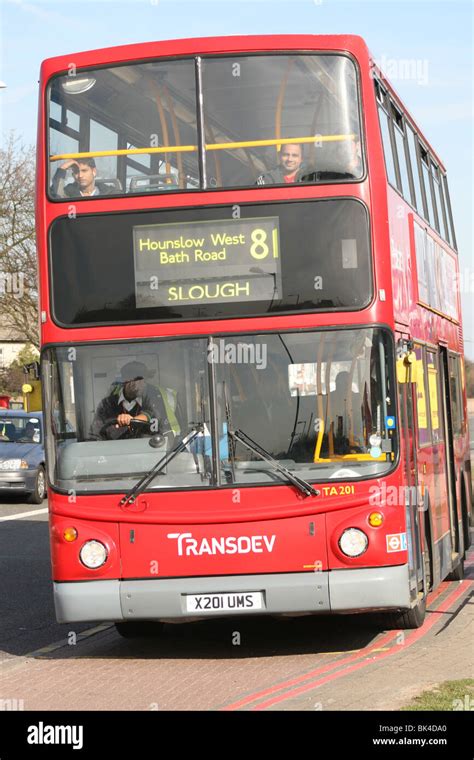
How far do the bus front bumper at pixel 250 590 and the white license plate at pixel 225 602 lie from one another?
23mm

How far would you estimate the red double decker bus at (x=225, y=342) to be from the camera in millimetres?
9742

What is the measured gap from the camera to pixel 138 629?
1162cm

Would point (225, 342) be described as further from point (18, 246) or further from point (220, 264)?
point (18, 246)

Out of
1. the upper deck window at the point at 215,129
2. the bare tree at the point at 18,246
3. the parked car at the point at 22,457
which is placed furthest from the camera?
the bare tree at the point at 18,246

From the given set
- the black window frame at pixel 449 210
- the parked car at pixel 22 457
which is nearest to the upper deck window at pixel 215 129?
the black window frame at pixel 449 210

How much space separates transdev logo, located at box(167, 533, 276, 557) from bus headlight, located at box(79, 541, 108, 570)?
522 mm

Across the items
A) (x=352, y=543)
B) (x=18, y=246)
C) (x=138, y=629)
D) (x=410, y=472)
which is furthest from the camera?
(x=18, y=246)

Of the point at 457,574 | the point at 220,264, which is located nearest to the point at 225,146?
the point at 220,264

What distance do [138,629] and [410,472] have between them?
2.87 meters

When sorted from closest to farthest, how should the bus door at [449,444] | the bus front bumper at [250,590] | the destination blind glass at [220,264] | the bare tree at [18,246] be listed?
1. the bus front bumper at [250,590]
2. the destination blind glass at [220,264]
3. the bus door at [449,444]
4. the bare tree at [18,246]

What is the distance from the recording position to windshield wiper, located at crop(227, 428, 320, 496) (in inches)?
382

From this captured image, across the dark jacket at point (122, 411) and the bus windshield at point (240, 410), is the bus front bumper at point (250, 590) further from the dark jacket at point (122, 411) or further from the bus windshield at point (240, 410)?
the dark jacket at point (122, 411)

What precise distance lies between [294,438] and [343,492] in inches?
20.9

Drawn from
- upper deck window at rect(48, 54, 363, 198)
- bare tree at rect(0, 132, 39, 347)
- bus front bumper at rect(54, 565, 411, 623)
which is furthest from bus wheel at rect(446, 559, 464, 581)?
bare tree at rect(0, 132, 39, 347)
